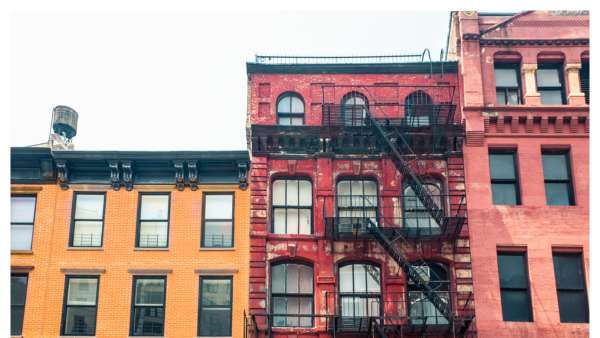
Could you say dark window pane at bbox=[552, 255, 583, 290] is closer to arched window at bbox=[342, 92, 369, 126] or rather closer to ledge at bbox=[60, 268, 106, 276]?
arched window at bbox=[342, 92, 369, 126]

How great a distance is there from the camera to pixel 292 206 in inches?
839

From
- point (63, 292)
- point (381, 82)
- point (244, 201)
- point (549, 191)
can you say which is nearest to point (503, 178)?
point (549, 191)

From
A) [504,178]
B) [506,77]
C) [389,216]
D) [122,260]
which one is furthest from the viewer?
[506,77]

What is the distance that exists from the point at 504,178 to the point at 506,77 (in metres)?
3.70

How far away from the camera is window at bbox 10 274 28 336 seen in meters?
20.0

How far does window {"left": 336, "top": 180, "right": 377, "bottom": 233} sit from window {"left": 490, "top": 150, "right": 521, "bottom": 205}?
386 cm

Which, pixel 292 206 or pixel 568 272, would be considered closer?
pixel 568 272

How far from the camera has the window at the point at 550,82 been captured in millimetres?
22438

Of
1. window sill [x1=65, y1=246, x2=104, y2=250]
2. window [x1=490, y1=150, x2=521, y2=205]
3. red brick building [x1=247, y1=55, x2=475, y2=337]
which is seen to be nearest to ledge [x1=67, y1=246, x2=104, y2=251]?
window sill [x1=65, y1=246, x2=104, y2=250]

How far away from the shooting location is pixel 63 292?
20.2 metres

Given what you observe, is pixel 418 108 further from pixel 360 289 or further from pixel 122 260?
pixel 122 260

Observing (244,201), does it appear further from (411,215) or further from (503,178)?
(503,178)

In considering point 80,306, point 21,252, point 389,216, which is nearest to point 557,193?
point 389,216

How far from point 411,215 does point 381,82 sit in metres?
4.78
